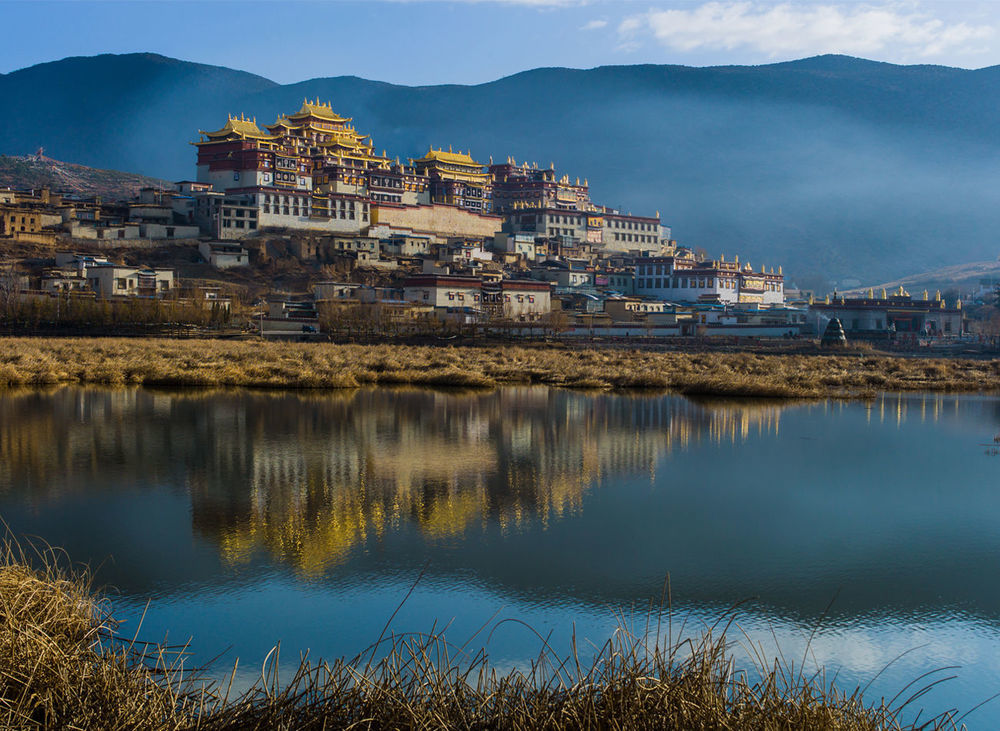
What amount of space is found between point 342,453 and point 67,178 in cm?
10381

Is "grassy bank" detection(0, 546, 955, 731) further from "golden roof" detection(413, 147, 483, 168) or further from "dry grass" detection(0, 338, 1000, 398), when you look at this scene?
"golden roof" detection(413, 147, 483, 168)

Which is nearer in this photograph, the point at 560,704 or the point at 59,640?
the point at 560,704

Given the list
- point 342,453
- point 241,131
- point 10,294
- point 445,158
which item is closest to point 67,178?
point 241,131

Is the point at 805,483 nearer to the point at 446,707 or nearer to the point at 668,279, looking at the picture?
the point at 446,707

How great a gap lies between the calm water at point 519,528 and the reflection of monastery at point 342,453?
0.06m

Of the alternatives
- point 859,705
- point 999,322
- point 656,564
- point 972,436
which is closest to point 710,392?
point 972,436

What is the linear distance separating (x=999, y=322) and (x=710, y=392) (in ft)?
152

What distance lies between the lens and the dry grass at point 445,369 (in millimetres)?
25109

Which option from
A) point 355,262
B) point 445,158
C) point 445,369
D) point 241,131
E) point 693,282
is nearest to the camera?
point 445,369

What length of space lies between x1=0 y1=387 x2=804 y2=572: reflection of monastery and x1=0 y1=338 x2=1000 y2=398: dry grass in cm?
264

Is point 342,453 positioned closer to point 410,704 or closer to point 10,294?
point 410,704

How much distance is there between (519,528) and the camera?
10.4 m

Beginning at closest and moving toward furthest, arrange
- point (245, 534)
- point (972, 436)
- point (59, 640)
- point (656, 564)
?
point (59, 640) < point (656, 564) < point (245, 534) < point (972, 436)

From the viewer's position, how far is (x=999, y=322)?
64.2m
